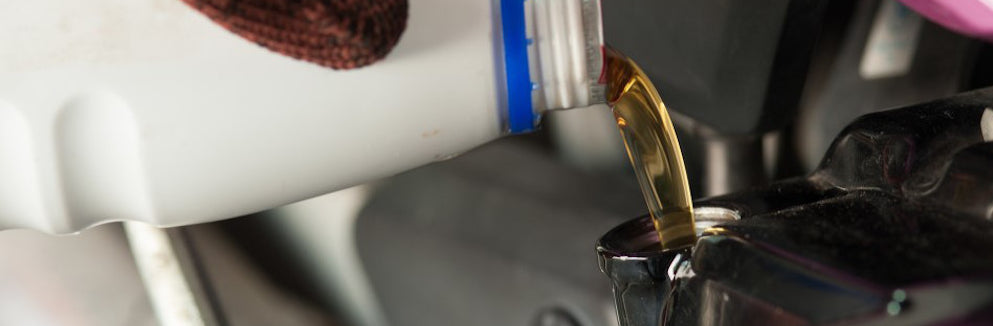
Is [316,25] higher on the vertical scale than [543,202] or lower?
higher

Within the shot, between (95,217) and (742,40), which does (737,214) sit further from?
(95,217)

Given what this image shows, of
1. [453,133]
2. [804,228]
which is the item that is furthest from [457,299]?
[804,228]

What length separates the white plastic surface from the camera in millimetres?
369

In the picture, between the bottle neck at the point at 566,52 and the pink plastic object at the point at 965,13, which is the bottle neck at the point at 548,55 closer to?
the bottle neck at the point at 566,52

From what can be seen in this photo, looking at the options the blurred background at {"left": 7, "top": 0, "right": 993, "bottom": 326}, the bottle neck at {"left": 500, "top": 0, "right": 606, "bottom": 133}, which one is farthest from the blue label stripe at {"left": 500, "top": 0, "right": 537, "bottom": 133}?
the blurred background at {"left": 7, "top": 0, "right": 993, "bottom": 326}

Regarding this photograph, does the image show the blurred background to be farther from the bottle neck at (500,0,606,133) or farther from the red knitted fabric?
the red knitted fabric

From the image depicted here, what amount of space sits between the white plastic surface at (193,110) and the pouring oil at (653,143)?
59 mm

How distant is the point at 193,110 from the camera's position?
382mm

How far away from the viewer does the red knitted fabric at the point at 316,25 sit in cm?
35

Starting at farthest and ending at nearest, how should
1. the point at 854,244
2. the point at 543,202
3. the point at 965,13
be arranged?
1. the point at 543,202
2. the point at 965,13
3. the point at 854,244

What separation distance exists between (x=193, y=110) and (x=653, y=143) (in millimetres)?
197

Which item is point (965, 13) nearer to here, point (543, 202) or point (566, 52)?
point (566, 52)

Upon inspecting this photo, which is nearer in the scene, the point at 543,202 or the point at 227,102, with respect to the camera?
the point at 227,102

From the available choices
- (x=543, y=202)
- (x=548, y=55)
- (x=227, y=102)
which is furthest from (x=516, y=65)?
(x=543, y=202)
